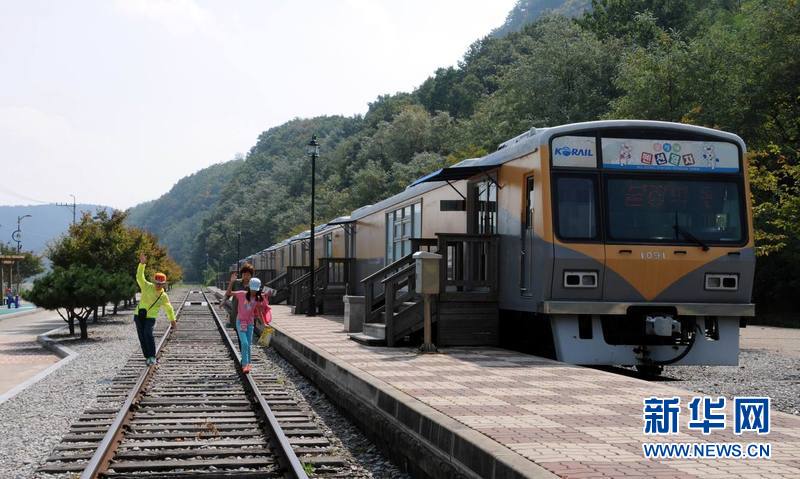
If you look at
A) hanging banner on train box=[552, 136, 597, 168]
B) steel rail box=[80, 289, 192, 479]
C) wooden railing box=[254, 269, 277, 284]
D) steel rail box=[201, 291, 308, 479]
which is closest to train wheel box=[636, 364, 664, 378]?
hanging banner on train box=[552, 136, 597, 168]

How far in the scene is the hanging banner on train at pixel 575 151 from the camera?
40.9ft

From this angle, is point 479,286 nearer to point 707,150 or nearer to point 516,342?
point 516,342

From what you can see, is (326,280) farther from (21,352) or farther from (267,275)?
(267,275)

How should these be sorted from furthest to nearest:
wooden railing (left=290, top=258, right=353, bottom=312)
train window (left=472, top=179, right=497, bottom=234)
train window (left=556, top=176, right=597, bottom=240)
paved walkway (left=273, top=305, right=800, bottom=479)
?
wooden railing (left=290, top=258, right=353, bottom=312) → train window (left=472, top=179, right=497, bottom=234) → train window (left=556, top=176, right=597, bottom=240) → paved walkway (left=273, top=305, right=800, bottom=479)

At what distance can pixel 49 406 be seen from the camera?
1190 centimetres

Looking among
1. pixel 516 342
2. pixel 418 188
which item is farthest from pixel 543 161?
pixel 418 188

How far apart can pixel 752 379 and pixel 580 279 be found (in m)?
4.55

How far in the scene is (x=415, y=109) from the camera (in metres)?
110

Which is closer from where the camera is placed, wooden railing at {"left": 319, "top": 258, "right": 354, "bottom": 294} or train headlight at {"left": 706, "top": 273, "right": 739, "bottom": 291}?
train headlight at {"left": 706, "top": 273, "right": 739, "bottom": 291}

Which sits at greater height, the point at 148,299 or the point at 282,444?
the point at 148,299

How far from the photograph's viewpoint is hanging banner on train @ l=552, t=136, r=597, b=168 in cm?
1248

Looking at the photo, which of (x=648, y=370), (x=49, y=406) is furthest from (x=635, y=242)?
(x=49, y=406)

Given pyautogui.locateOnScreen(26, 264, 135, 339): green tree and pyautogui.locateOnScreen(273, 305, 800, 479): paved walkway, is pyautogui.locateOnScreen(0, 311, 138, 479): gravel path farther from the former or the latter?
pyautogui.locateOnScreen(273, 305, 800, 479): paved walkway

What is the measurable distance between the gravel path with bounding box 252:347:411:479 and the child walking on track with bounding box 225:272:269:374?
0.84 m
